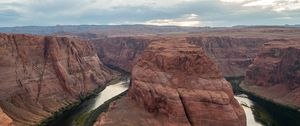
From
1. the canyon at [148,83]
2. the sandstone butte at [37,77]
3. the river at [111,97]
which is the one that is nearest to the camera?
the canyon at [148,83]

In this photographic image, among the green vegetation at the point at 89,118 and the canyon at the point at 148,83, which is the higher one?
the canyon at the point at 148,83

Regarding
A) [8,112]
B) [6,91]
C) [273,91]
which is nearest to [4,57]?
[6,91]

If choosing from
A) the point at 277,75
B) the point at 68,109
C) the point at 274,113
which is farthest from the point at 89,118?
the point at 277,75

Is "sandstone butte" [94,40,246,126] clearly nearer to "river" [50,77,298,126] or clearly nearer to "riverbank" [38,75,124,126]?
"river" [50,77,298,126]

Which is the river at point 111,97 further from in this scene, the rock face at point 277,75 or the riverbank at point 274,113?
the rock face at point 277,75

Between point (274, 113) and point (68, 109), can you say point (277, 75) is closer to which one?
point (274, 113)

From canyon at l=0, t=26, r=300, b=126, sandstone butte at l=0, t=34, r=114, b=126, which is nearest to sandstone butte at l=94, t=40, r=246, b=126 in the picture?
canyon at l=0, t=26, r=300, b=126

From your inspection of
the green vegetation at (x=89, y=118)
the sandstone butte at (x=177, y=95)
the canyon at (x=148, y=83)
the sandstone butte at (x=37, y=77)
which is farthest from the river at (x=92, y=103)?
the sandstone butte at (x=177, y=95)
